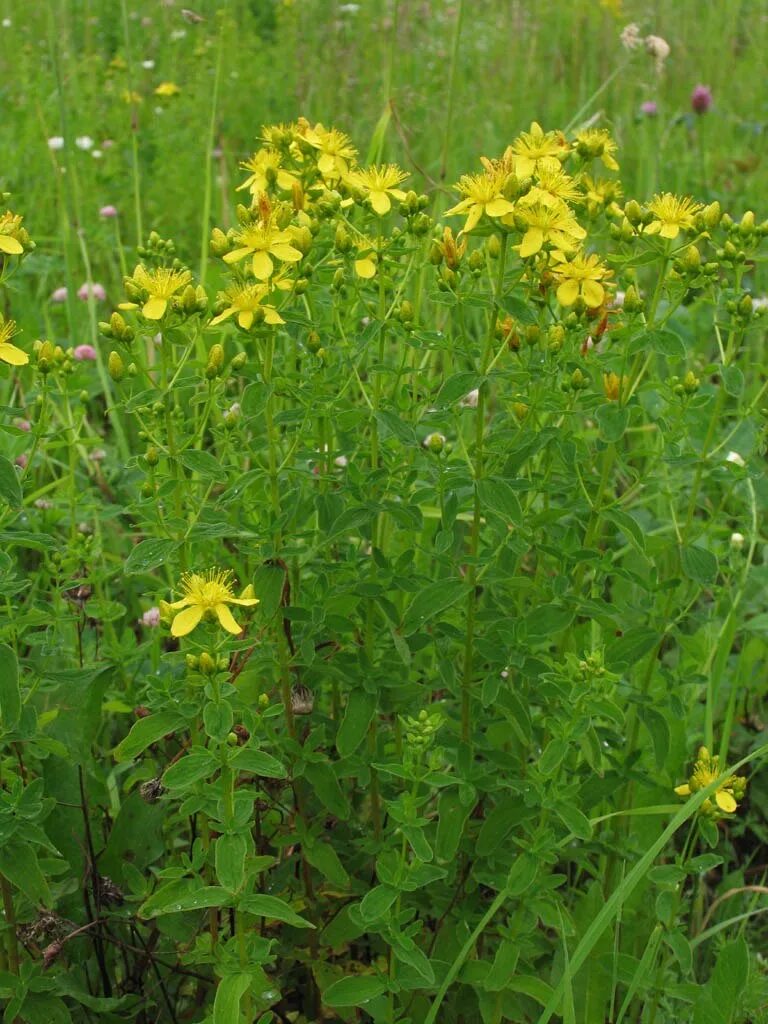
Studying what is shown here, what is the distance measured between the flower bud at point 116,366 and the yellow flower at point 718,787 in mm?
902

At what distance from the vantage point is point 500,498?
4.83 ft

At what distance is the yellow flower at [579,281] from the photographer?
1.50m

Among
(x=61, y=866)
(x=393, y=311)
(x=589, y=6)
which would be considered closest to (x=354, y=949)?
(x=61, y=866)

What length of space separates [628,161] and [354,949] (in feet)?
11.3

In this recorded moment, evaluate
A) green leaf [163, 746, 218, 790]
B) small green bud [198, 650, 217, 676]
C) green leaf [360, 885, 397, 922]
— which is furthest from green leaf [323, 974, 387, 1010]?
small green bud [198, 650, 217, 676]

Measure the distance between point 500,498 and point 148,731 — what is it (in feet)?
1.67

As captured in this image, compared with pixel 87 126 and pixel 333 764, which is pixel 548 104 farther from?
pixel 333 764

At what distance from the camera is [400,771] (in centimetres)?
139

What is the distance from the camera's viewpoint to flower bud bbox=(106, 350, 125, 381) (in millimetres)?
1432

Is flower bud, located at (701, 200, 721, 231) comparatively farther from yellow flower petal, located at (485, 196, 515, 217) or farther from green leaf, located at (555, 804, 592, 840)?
green leaf, located at (555, 804, 592, 840)

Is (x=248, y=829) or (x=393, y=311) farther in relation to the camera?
(x=393, y=311)

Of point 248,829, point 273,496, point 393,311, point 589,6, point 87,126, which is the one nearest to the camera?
point 248,829

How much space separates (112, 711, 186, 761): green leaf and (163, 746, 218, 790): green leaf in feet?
0.29

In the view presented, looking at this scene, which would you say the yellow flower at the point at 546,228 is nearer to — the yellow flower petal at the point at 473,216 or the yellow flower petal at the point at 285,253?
the yellow flower petal at the point at 473,216
